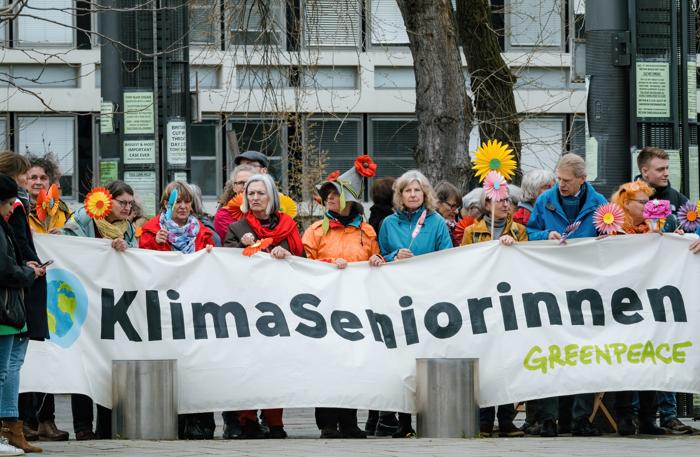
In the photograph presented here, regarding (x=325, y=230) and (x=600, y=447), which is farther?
(x=325, y=230)

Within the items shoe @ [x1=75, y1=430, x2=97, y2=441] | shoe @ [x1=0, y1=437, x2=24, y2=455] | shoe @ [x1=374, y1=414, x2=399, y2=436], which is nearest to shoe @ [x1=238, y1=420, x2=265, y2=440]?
shoe @ [x1=374, y1=414, x2=399, y2=436]

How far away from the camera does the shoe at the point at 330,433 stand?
11977mm

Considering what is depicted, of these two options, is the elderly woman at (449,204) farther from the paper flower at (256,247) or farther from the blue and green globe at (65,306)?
the blue and green globe at (65,306)

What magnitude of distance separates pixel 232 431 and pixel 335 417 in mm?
751

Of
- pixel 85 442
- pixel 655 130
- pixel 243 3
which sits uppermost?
pixel 243 3

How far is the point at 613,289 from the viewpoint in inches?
482

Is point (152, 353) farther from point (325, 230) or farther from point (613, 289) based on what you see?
point (613, 289)

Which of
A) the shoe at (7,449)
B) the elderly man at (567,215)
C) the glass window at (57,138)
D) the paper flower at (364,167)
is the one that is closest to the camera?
the shoe at (7,449)

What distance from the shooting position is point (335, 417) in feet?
39.9

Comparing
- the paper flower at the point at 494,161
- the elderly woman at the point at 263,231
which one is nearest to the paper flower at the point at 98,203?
the elderly woman at the point at 263,231

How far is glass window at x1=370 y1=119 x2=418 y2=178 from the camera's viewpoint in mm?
35625

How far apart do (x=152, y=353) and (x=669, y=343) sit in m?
3.73

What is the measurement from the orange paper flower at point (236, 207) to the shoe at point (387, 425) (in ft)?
6.08

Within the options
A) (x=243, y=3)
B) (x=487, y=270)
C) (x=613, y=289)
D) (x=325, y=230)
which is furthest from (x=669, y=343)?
(x=243, y=3)
